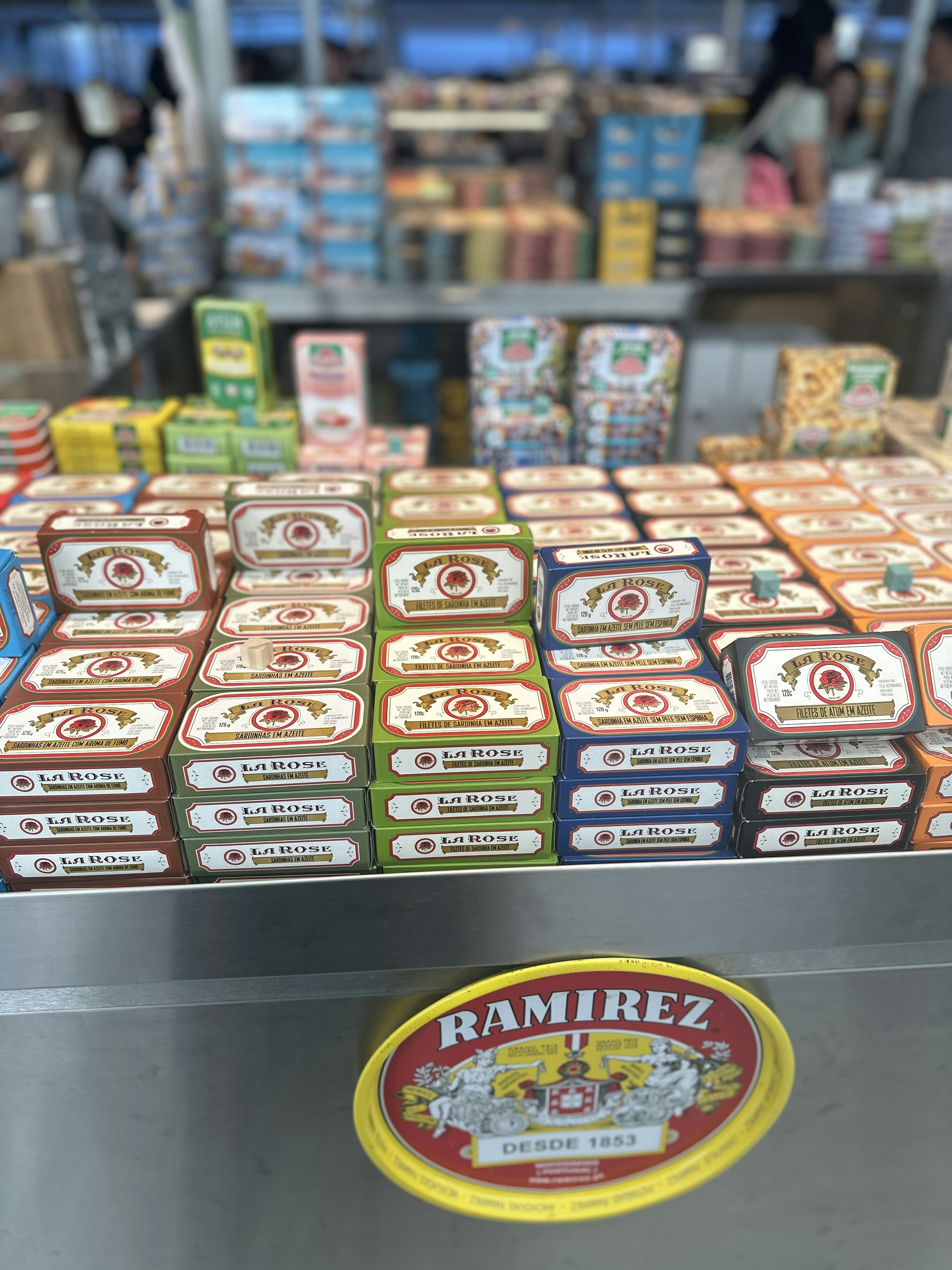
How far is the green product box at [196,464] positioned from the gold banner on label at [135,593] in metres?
0.65

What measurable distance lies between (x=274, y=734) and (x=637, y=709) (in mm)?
488

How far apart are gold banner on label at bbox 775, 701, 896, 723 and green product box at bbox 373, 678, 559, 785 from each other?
1.04 feet

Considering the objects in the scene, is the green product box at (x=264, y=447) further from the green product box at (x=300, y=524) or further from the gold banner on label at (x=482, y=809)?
the gold banner on label at (x=482, y=809)

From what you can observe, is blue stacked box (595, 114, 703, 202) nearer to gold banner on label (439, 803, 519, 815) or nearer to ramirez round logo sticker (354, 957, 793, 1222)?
gold banner on label (439, 803, 519, 815)

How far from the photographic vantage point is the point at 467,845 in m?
1.23

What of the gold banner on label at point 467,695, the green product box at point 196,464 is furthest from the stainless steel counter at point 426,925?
the green product box at point 196,464

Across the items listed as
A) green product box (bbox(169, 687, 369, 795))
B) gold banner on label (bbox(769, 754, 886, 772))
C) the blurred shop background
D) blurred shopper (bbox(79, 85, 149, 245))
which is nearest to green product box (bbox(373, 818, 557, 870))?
green product box (bbox(169, 687, 369, 795))

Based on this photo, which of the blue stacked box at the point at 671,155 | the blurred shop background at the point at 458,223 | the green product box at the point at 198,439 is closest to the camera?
the green product box at the point at 198,439

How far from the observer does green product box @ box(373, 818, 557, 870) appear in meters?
1.21

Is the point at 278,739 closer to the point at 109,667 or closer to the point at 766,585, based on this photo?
the point at 109,667

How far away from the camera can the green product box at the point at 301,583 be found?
58.9 inches

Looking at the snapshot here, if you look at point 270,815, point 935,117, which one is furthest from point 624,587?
point 935,117

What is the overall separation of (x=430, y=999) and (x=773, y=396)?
70.0 inches

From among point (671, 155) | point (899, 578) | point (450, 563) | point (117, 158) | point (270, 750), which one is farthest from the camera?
point (117, 158)
